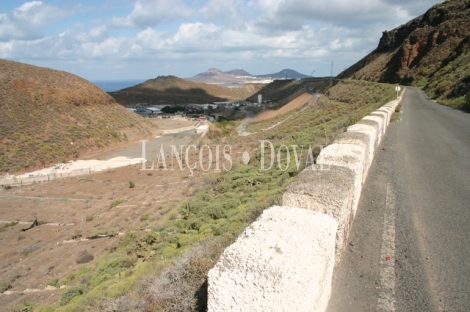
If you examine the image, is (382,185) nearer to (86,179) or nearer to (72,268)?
(72,268)

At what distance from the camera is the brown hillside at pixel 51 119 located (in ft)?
124

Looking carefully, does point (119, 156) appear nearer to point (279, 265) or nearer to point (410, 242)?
point (410, 242)

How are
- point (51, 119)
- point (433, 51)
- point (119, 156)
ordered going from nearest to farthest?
point (119, 156) < point (51, 119) < point (433, 51)

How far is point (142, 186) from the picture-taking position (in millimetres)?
22547

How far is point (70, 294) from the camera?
8.31 metres

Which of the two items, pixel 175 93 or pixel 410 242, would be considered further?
pixel 175 93

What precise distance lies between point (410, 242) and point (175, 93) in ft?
421

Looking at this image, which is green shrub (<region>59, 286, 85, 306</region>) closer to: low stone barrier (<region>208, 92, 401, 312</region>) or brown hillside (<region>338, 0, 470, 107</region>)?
low stone barrier (<region>208, 92, 401, 312</region>)

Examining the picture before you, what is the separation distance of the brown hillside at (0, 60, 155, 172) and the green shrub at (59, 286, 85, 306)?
3112cm

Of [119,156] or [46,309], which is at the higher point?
[46,309]

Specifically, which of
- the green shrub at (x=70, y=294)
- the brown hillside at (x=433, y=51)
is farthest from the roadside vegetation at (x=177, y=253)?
the brown hillside at (x=433, y=51)

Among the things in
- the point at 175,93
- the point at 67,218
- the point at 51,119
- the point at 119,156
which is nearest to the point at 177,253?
the point at 67,218

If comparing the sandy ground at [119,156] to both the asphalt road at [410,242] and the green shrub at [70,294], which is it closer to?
the green shrub at [70,294]

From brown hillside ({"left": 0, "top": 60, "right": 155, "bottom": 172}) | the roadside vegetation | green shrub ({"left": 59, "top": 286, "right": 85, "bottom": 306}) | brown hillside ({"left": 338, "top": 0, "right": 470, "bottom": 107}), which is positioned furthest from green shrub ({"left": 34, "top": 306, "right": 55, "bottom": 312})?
brown hillside ({"left": 338, "top": 0, "right": 470, "bottom": 107})
